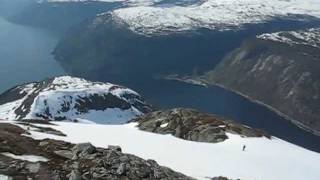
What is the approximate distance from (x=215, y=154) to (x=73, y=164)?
A: 26.1 meters

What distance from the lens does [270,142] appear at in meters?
79.2

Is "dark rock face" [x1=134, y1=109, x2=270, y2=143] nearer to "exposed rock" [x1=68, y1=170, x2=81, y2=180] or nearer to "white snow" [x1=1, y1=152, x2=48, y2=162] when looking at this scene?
"white snow" [x1=1, y1=152, x2=48, y2=162]

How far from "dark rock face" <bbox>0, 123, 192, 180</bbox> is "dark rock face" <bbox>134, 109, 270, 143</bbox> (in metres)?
34.5

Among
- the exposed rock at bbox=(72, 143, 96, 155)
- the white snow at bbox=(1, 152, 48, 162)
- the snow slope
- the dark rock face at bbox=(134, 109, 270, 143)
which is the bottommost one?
the dark rock face at bbox=(134, 109, 270, 143)

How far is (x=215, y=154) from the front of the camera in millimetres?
65438

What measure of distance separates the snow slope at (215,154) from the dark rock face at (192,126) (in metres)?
3.56

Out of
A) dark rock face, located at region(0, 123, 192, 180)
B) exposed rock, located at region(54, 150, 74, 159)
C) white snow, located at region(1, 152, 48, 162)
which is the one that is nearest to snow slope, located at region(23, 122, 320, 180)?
dark rock face, located at region(0, 123, 192, 180)

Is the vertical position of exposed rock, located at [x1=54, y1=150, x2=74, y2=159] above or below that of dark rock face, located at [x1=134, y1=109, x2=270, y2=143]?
above

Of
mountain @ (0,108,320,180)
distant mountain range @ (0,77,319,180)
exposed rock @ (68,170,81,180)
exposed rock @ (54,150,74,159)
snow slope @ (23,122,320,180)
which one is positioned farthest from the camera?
snow slope @ (23,122,320,180)

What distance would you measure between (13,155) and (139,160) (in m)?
9.48

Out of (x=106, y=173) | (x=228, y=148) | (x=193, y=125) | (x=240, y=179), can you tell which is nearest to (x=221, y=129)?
(x=193, y=125)

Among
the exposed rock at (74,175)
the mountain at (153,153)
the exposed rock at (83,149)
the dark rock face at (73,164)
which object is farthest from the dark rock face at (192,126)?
the exposed rock at (74,175)

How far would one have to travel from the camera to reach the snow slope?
57.6 metres

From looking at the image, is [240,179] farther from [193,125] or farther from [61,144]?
[193,125]
